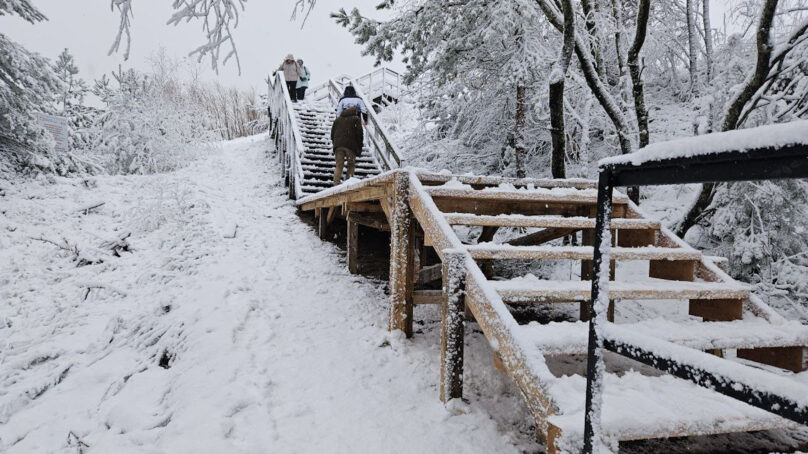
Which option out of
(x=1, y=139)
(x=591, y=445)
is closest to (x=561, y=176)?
(x=591, y=445)

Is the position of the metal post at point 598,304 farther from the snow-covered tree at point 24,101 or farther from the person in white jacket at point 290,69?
the person in white jacket at point 290,69

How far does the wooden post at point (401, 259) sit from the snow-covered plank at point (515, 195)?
25 centimetres

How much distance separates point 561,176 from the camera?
5.56 meters

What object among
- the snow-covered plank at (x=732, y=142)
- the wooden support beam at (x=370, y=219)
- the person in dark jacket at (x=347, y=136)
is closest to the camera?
the snow-covered plank at (x=732, y=142)

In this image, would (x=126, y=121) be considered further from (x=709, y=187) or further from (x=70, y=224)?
(x=709, y=187)

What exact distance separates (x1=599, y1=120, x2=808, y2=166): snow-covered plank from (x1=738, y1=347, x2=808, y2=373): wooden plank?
7.89 feet

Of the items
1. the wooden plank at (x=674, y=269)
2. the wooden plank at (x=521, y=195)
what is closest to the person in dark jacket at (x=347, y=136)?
the wooden plank at (x=521, y=195)

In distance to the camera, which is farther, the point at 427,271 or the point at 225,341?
the point at 427,271

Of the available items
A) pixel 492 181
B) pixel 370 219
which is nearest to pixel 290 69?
pixel 370 219

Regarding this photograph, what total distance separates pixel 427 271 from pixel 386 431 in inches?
71.4

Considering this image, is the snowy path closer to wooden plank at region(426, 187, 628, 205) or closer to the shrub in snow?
wooden plank at region(426, 187, 628, 205)

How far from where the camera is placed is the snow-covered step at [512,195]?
319 centimetres

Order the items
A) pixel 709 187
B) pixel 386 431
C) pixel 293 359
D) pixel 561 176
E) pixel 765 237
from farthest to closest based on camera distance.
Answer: pixel 561 176 < pixel 709 187 < pixel 765 237 < pixel 293 359 < pixel 386 431

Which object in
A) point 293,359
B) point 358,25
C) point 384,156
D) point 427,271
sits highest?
point 358,25
